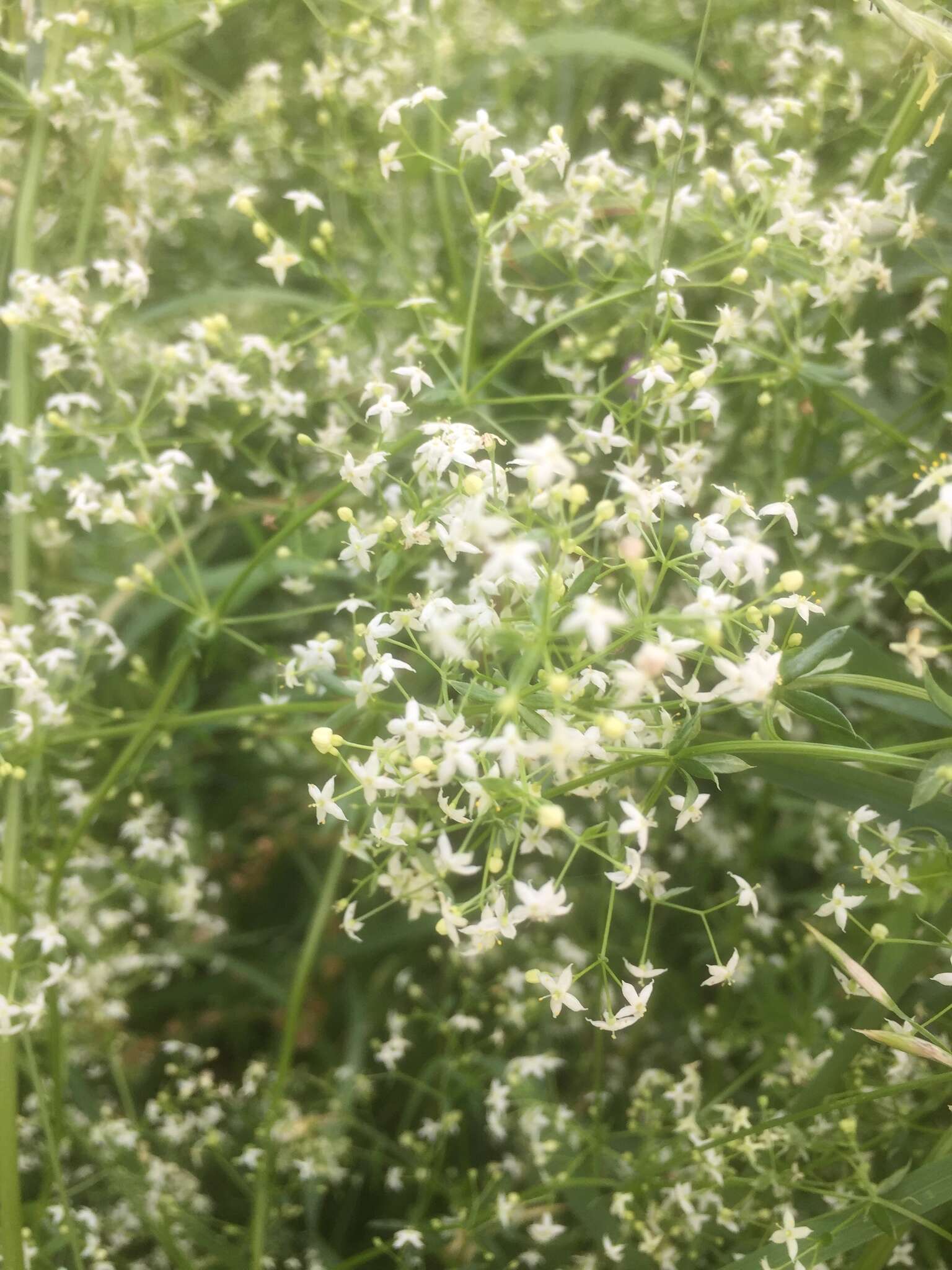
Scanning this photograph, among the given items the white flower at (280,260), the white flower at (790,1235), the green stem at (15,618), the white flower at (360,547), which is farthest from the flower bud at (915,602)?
the green stem at (15,618)

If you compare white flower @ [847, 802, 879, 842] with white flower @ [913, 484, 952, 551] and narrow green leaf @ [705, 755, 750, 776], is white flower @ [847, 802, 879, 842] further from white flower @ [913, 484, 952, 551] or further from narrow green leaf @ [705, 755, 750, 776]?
white flower @ [913, 484, 952, 551]

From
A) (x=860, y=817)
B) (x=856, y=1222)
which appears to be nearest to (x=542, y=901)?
(x=860, y=817)

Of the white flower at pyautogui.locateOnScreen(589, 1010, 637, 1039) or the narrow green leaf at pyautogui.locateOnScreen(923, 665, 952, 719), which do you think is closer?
the narrow green leaf at pyautogui.locateOnScreen(923, 665, 952, 719)

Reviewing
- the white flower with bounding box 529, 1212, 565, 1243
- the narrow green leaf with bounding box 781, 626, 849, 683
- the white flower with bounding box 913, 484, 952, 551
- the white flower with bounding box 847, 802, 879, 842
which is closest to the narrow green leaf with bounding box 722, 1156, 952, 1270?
the white flower with bounding box 529, 1212, 565, 1243

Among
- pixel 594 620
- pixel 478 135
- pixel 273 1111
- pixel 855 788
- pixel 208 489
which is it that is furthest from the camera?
pixel 208 489

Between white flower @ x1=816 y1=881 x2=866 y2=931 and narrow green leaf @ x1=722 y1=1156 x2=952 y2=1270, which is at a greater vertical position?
white flower @ x1=816 y1=881 x2=866 y2=931

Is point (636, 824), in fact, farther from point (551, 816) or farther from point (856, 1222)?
point (856, 1222)

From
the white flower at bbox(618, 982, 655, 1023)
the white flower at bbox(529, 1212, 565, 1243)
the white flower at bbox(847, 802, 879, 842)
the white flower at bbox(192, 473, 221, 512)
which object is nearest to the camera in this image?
the white flower at bbox(618, 982, 655, 1023)

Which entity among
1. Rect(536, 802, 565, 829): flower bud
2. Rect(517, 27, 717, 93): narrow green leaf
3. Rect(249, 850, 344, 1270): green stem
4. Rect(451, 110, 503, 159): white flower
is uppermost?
Rect(517, 27, 717, 93): narrow green leaf

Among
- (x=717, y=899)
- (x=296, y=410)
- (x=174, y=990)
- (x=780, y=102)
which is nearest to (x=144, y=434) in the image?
(x=296, y=410)

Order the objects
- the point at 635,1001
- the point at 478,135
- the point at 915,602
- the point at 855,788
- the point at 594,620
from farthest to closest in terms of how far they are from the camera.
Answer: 1. the point at 478,135
2. the point at 855,788
3. the point at 915,602
4. the point at 635,1001
5. the point at 594,620

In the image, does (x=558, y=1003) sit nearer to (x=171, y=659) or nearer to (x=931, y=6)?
(x=171, y=659)
